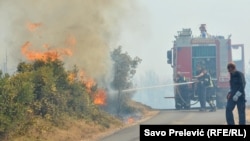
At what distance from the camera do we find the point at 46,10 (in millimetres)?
22156

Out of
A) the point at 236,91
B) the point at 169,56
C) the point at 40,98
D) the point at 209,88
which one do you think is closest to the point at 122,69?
the point at 169,56

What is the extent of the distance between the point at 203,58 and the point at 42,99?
39.0ft

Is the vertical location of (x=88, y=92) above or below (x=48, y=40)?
below

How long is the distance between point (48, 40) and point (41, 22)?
3.82ft

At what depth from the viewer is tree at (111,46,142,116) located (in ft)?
72.3

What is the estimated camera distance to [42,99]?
14.9 metres

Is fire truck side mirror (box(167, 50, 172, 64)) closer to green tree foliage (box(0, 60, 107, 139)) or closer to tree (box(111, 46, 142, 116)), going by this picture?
tree (box(111, 46, 142, 116))

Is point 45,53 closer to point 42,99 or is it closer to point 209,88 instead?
point 42,99

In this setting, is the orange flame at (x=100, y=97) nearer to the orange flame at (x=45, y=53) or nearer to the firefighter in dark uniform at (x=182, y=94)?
the orange flame at (x=45, y=53)

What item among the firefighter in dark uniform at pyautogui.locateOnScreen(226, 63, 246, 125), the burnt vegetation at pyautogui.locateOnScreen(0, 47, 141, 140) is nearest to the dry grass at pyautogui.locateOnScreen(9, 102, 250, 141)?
the burnt vegetation at pyautogui.locateOnScreen(0, 47, 141, 140)

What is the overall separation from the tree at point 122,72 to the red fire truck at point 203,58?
2376 mm

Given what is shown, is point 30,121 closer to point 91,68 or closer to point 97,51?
point 91,68

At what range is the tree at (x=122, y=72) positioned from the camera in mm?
22038

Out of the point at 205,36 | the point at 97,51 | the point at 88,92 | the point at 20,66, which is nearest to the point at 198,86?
the point at 205,36
